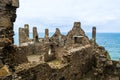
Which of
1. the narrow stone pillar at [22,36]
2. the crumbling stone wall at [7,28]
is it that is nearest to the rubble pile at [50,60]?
the crumbling stone wall at [7,28]

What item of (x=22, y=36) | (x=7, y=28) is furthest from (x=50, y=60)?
(x=7, y=28)

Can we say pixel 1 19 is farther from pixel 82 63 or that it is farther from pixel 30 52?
pixel 30 52

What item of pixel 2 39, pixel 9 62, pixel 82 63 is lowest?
pixel 82 63

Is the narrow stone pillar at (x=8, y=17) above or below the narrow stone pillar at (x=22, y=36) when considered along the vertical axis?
above

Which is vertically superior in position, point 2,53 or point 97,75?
point 2,53

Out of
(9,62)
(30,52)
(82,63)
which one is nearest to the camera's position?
(9,62)

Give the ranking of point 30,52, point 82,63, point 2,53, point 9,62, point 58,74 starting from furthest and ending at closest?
point 30,52 → point 82,63 → point 58,74 → point 9,62 → point 2,53

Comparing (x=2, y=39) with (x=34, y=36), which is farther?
(x=34, y=36)

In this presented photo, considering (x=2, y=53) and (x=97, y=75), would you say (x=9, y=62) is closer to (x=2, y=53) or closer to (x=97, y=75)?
(x=2, y=53)

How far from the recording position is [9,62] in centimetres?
1144

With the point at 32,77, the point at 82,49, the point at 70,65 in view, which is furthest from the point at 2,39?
the point at 82,49

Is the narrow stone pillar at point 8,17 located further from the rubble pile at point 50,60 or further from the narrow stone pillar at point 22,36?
the narrow stone pillar at point 22,36

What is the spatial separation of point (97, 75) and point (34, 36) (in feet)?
73.0

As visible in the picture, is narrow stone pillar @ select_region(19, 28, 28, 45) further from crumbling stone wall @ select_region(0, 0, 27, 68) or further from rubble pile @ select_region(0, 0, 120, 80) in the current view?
crumbling stone wall @ select_region(0, 0, 27, 68)
